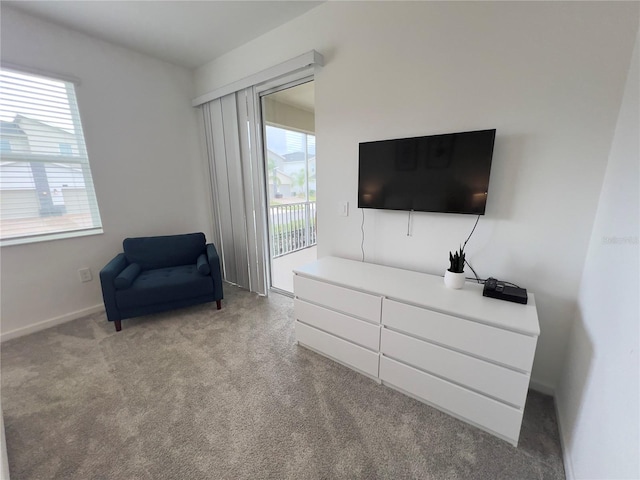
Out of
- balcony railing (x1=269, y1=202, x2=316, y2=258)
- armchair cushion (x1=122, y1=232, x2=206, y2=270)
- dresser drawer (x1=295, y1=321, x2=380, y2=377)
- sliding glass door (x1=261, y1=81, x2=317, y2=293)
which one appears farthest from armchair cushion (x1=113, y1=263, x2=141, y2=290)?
balcony railing (x1=269, y1=202, x2=316, y2=258)

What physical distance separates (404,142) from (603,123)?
102 centimetres

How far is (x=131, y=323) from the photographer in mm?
2562

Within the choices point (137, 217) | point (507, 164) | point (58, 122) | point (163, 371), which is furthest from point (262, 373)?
point (58, 122)

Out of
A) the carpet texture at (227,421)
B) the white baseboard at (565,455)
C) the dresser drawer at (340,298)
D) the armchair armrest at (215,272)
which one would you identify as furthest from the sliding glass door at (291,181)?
the white baseboard at (565,455)

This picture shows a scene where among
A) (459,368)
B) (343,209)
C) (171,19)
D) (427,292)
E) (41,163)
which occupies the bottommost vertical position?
(459,368)

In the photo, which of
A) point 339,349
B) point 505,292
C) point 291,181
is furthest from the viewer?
point 291,181

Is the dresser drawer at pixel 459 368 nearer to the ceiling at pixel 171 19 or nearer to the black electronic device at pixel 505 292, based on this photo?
the black electronic device at pixel 505 292

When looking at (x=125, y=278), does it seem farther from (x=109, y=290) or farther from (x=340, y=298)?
(x=340, y=298)

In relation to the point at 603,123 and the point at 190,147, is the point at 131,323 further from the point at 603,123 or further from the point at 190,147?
the point at 603,123

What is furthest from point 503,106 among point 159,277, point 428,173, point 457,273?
point 159,277

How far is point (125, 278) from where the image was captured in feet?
7.68

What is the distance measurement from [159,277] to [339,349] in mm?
1966

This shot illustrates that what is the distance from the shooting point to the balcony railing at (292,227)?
15.4 ft

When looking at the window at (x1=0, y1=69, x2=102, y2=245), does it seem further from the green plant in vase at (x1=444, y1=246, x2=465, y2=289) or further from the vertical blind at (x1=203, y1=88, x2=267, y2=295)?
the green plant in vase at (x1=444, y1=246, x2=465, y2=289)
